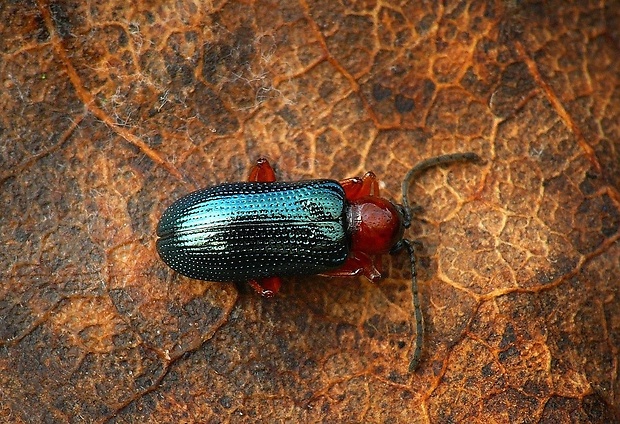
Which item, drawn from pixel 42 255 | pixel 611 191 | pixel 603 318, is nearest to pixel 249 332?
pixel 42 255

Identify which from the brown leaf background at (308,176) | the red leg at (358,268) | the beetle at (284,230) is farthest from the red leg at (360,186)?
the red leg at (358,268)

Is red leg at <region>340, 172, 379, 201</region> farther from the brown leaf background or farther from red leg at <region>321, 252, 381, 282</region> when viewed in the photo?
red leg at <region>321, 252, 381, 282</region>

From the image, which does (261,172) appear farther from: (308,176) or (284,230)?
(284,230)

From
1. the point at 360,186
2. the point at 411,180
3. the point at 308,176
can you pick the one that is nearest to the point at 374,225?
the point at 360,186

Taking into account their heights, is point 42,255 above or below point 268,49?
below

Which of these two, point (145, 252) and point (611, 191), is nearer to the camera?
point (145, 252)

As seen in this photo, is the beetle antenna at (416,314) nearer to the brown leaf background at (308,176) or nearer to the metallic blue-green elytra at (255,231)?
the brown leaf background at (308,176)

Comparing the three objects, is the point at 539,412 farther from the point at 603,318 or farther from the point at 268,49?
the point at 268,49

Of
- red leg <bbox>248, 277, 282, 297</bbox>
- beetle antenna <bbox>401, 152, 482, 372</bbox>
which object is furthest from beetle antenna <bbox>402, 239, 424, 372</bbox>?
red leg <bbox>248, 277, 282, 297</bbox>
